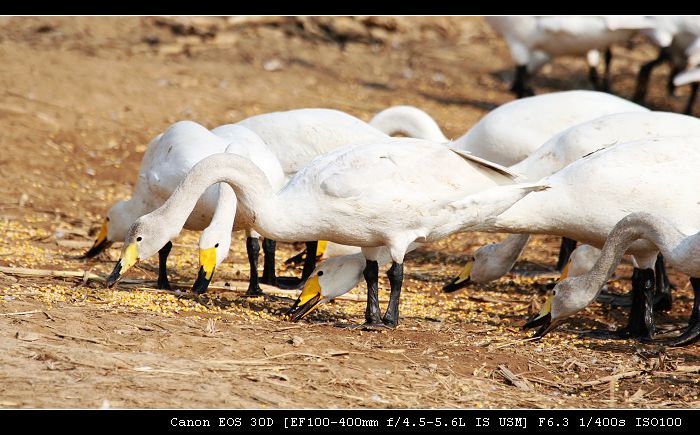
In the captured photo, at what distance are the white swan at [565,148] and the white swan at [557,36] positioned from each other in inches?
286

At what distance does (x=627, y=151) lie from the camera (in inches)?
290

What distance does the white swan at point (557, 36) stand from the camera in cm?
1564

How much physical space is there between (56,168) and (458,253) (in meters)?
4.32

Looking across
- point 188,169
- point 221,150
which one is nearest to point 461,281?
point 221,150

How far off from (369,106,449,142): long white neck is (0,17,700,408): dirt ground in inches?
41.6

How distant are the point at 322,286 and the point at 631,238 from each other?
1967mm

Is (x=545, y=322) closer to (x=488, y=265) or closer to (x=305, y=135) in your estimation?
(x=488, y=265)

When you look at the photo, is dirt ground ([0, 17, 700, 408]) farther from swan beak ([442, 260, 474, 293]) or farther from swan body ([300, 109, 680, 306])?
swan body ([300, 109, 680, 306])

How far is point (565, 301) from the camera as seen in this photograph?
23.3ft

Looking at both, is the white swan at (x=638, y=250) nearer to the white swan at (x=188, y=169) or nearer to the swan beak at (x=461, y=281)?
the swan beak at (x=461, y=281)

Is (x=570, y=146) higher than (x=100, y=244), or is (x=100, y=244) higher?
(x=570, y=146)

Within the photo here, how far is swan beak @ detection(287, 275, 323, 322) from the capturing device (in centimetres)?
720

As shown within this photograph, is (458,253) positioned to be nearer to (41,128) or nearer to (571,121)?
(571,121)

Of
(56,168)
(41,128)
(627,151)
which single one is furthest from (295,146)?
(41,128)
